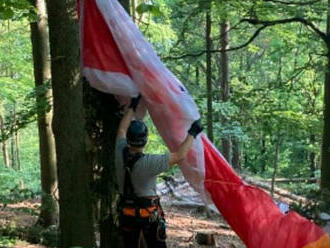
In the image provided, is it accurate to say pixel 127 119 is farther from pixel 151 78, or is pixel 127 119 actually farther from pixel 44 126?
pixel 44 126

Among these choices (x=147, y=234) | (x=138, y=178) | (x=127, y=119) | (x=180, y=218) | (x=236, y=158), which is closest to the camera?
(x=138, y=178)

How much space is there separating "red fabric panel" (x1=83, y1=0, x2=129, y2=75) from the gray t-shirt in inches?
30.1

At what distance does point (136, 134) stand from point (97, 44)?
1070 mm

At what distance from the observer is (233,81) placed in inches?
842

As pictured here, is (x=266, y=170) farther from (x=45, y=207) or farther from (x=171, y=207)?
(x=45, y=207)

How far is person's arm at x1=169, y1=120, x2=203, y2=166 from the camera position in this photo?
4.22m

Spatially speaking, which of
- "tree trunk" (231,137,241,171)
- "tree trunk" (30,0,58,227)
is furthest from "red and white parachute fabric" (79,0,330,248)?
"tree trunk" (231,137,241,171)

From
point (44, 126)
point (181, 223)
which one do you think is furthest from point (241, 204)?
point (181, 223)

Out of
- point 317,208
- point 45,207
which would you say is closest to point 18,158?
point 45,207

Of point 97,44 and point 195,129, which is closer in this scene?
point 195,129

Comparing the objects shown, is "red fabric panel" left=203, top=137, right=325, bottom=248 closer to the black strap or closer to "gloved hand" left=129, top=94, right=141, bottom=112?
"gloved hand" left=129, top=94, right=141, bottom=112

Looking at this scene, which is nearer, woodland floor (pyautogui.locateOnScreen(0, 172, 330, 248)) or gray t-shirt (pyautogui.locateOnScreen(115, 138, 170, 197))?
gray t-shirt (pyautogui.locateOnScreen(115, 138, 170, 197))

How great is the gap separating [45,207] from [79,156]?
462cm

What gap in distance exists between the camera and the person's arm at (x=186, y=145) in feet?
13.8
